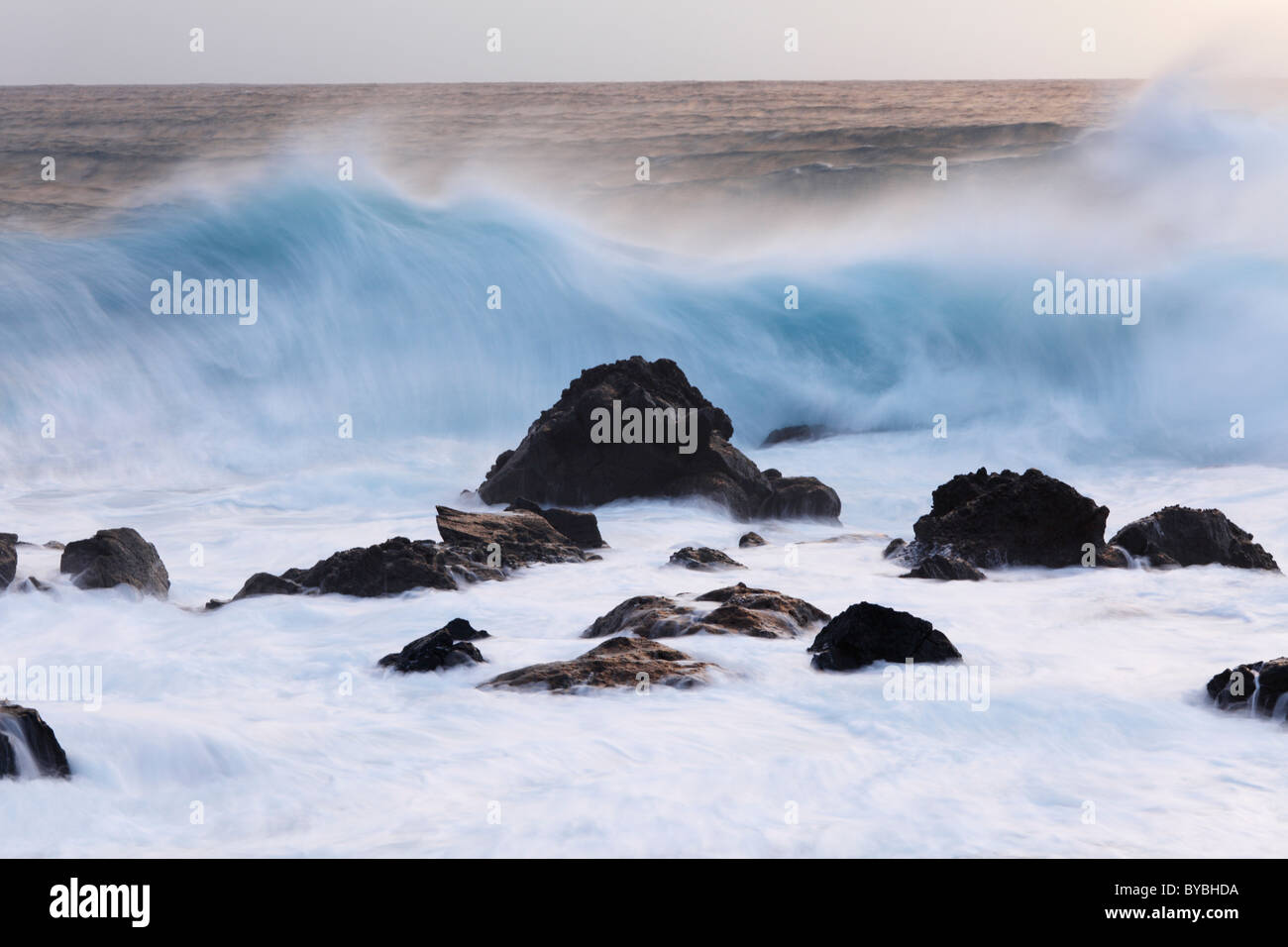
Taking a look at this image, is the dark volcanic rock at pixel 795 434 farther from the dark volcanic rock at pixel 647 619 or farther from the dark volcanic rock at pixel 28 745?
the dark volcanic rock at pixel 28 745

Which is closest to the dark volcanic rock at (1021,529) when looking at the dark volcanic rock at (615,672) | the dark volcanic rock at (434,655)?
the dark volcanic rock at (615,672)

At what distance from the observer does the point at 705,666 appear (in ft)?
22.4

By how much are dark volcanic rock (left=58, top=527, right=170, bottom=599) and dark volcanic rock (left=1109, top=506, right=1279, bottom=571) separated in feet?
22.4

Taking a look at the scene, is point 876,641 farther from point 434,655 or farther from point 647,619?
point 434,655

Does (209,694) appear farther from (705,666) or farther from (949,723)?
(949,723)

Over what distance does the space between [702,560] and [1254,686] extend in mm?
4341

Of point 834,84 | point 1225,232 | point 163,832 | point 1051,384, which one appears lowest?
point 163,832

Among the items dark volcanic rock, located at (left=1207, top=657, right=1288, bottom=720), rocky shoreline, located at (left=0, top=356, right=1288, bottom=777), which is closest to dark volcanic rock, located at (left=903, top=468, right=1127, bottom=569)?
rocky shoreline, located at (left=0, top=356, right=1288, bottom=777)

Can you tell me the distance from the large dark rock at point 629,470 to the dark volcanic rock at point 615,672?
5571 millimetres

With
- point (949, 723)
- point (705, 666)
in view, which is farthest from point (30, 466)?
point (949, 723)

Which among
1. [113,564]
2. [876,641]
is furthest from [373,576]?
[876,641]

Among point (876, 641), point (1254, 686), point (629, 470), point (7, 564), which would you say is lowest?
point (1254, 686)

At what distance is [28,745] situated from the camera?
5293mm

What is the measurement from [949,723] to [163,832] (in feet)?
10.8
